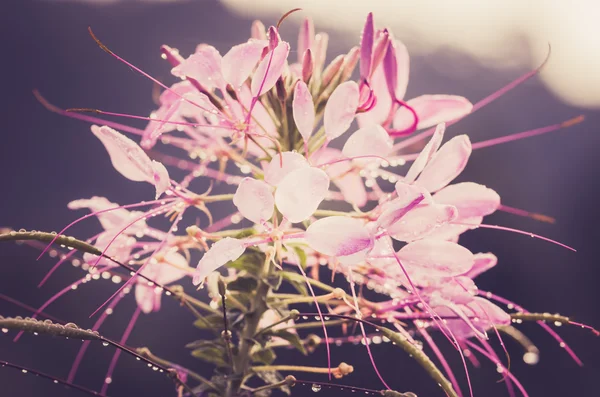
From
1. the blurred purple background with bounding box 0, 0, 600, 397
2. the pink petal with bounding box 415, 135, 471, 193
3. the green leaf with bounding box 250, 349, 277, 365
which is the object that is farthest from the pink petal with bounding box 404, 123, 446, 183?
the blurred purple background with bounding box 0, 0, 600, 397

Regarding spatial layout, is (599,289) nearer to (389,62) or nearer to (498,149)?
(498,149)

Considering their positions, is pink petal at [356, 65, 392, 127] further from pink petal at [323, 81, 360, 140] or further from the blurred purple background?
the blurred purple background

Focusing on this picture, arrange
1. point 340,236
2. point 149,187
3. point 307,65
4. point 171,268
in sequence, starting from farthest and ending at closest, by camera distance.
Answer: point 149,187, point 171,268, point 307,65, point 340,236

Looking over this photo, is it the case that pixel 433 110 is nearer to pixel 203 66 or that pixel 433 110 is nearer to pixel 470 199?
pixel 470 199

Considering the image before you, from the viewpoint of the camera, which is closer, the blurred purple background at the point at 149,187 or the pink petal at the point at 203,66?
the pink petal at the point at 203,66

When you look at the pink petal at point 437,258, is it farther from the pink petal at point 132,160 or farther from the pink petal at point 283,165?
the pink petal at point 132,160

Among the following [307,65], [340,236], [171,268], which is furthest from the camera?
[171,268]

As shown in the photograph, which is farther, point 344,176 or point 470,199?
point 344,176

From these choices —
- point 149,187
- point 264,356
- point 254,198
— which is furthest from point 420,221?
point 149,187

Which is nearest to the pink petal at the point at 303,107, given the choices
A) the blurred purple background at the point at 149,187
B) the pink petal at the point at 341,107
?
the pink petal at the point at 341,107
